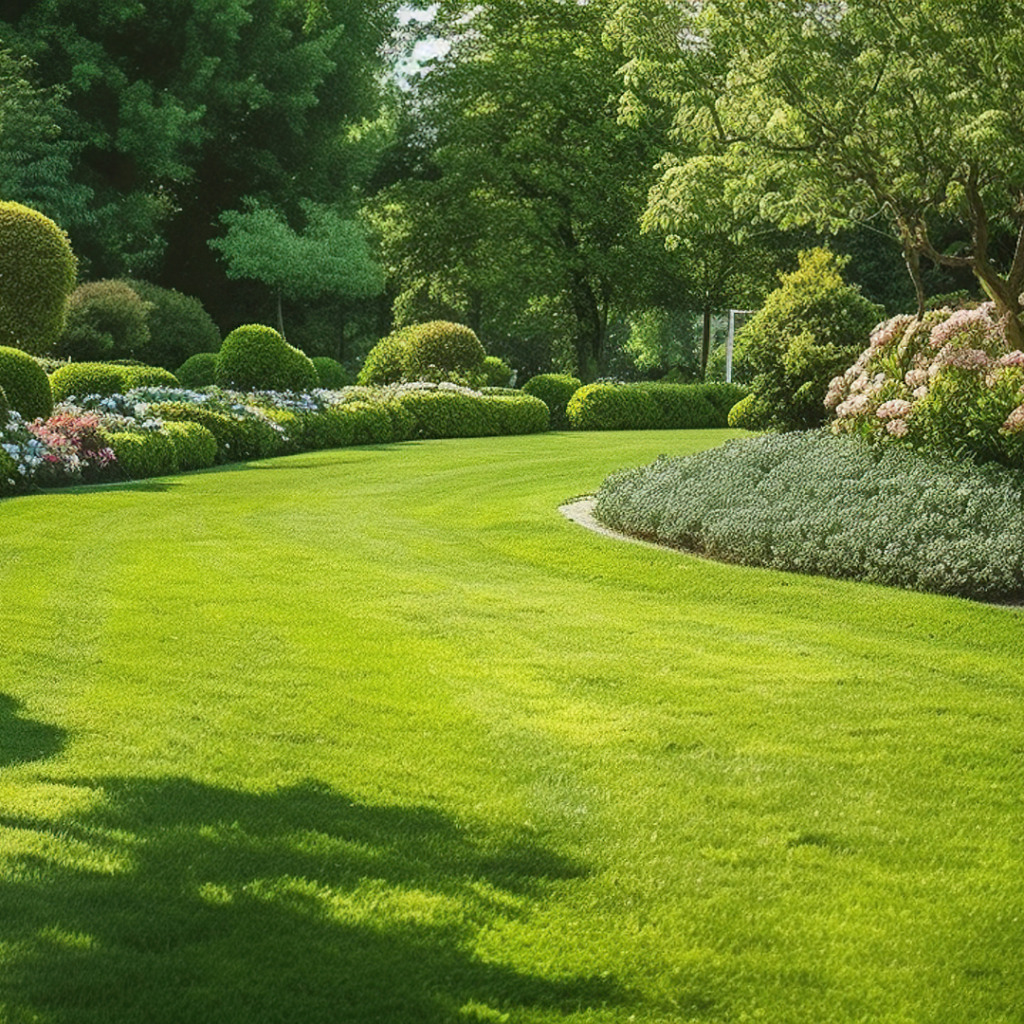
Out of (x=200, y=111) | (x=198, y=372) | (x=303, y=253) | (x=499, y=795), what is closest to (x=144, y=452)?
(x=499, y=795)

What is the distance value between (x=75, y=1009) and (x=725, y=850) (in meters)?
2.09

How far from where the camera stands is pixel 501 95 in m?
35.4

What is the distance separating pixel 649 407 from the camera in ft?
86.9

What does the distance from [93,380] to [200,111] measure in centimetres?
1506

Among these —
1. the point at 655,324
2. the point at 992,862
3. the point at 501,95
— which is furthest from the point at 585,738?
the point at 655,324

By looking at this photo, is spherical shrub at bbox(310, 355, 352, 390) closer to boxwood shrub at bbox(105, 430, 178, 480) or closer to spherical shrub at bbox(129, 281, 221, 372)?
spherical shrub at bbox(129, 281, 221, 372)

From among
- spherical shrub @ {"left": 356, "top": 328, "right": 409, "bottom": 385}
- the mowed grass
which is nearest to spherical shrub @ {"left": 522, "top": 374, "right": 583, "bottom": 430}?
spherical shrub @ {"left": 356, "top": 328, "right": 409, "bottom": 385}

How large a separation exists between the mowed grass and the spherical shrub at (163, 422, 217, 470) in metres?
6.64

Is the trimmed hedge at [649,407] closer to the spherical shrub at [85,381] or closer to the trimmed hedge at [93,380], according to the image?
the trimmed hedge at [93,380]

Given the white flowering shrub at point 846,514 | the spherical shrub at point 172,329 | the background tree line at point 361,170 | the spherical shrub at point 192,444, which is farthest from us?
the background tree line at point 361,170

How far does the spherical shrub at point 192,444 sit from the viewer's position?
1584 cm

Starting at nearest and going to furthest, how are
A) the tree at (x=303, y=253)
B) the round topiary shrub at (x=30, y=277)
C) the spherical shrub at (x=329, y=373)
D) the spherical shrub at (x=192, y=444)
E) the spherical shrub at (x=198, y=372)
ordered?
1. the spherical shrub at (x=192, y=444)
2. the round topiary shrub at (x=30, y=277)
3. the spherical shrub at (x=198, y=372)
4. the spherical shrub at (x=329, y=373)
5. the tree at (x=303, y=253)

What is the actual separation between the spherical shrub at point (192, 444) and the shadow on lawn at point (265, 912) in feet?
37.9

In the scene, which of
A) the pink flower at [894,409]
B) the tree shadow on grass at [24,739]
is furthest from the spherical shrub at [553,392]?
the tree shadow on grass at [24,739]
